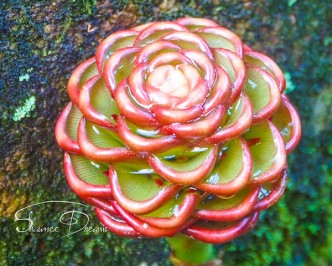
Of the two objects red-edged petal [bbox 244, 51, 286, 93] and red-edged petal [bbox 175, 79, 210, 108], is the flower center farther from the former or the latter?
red-edged petal [bbox 244, 51, 286, 93]

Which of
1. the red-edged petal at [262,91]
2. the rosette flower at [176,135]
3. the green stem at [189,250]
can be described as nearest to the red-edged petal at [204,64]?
the rosette flower at [176,135]

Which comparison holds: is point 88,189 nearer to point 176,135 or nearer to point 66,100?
point 176,135

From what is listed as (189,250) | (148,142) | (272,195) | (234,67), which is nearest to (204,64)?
(234,67)

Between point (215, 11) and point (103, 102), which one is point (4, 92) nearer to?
point (103, 102)

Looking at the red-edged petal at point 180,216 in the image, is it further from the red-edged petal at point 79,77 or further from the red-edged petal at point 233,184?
the red-edged petal at point 79,77

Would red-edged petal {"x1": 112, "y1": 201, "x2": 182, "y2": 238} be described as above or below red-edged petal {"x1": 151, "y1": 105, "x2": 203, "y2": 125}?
below

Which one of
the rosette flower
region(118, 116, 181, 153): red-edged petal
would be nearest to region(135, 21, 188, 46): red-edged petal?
the rosette flower
